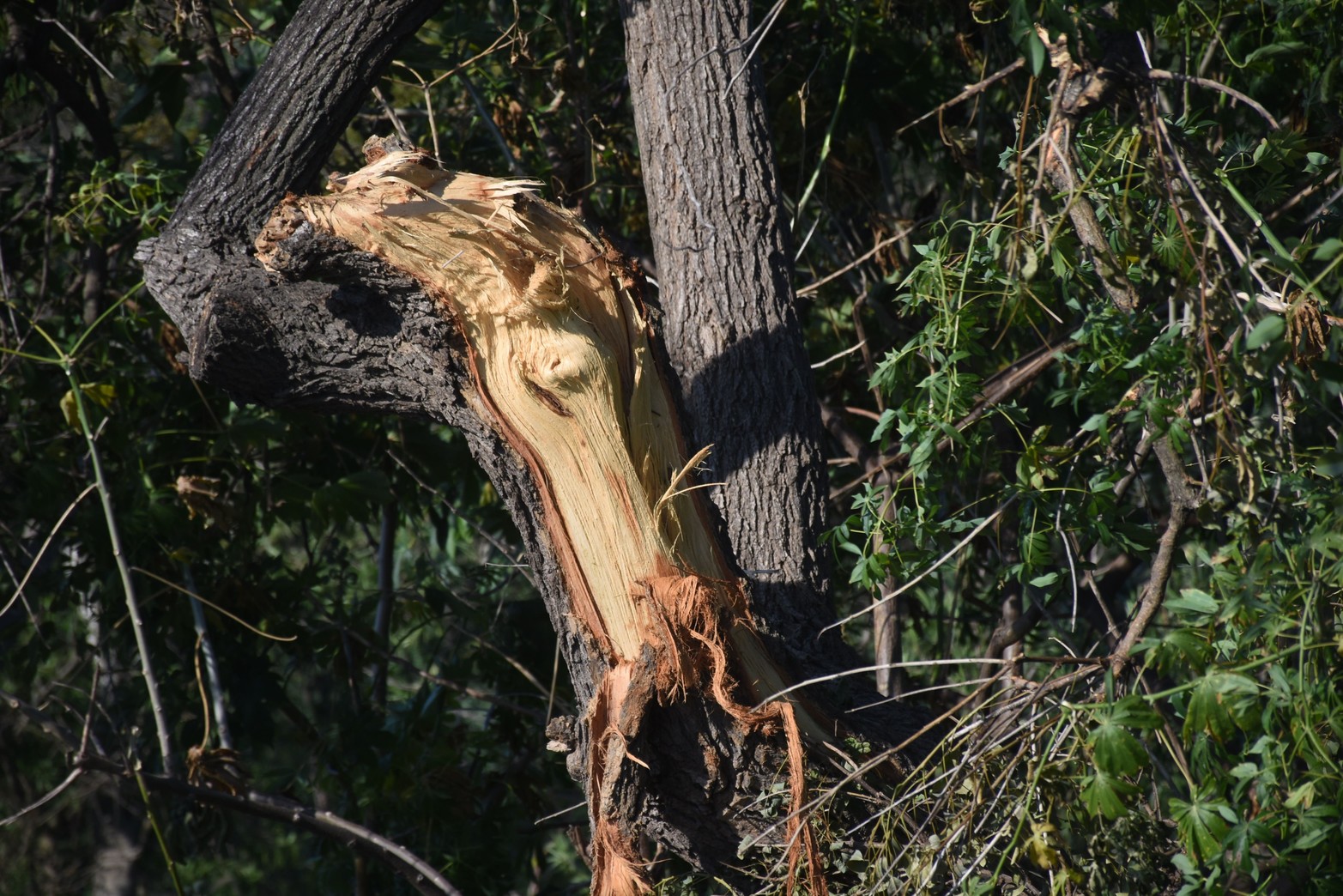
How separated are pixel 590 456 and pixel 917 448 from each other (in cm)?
50

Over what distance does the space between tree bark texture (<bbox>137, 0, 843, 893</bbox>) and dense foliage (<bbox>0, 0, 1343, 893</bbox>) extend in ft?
0.65

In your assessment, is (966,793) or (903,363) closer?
(966,793)

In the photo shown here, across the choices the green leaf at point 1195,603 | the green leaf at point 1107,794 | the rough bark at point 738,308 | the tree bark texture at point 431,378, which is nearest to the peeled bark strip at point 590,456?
the tree bark texture at point 431,378

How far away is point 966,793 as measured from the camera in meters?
1.60

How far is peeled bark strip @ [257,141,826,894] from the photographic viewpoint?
63.5 inches

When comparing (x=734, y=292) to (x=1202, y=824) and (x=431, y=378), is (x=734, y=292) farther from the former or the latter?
(x=1202, y=824)

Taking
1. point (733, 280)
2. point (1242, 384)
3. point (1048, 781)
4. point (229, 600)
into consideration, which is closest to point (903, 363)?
point (733, 280)

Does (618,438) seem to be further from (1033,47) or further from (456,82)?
(456,82)

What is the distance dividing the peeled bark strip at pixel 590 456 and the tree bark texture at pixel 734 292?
0.20 metres

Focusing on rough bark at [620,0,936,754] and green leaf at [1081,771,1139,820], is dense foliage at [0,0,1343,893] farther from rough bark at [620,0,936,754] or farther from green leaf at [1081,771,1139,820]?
rough bark at [620,0,936,754]

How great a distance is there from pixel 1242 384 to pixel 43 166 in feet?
11.7

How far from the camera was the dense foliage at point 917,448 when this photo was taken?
1.33 meters

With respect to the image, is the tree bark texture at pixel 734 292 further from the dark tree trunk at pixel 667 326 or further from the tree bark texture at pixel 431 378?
the tree bark texture at pixel 431 378

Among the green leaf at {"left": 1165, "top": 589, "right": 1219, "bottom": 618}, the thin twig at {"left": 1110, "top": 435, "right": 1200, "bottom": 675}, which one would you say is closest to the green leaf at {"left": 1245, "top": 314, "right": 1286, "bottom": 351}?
the green leaf at {"left": 1165, "top": 589, "right": 1219, "bottom": 618}
